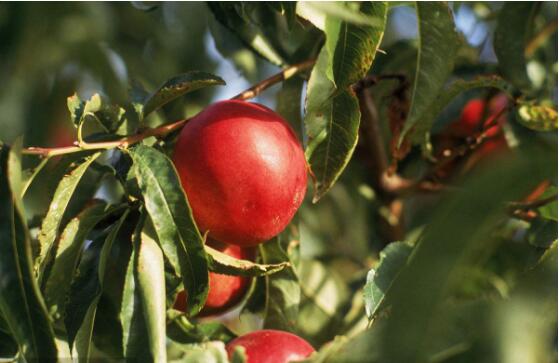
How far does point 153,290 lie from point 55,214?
0.53 ft

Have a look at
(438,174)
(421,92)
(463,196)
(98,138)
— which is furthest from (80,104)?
(438,174)

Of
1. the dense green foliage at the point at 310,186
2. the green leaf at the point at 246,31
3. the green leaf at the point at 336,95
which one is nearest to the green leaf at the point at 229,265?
the dense green foliage at the point at 310,186

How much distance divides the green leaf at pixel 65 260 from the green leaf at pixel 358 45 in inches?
15.0

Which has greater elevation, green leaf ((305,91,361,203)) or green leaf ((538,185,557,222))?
green leaf ((305,91,361,203))

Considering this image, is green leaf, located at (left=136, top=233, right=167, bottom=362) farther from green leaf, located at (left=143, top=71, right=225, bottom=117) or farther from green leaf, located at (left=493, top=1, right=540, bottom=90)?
green leaf, located at (left=493, top=1, right=540, bottom=90)

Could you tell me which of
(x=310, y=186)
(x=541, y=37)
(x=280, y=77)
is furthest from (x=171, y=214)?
(x=541, y=37)

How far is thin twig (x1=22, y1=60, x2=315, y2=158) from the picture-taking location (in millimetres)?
1159

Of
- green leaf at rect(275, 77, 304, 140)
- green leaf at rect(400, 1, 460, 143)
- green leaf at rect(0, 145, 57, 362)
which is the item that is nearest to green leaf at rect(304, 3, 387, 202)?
green leaf at rect(400, 1, 460, 143)

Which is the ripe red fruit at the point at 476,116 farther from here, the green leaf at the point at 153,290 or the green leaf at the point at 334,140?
the green leaf at the point at 153,290

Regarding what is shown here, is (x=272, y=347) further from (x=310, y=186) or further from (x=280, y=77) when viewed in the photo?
(x=310, y=186)

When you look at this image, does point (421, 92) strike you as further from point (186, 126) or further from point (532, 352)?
point (532, 352)

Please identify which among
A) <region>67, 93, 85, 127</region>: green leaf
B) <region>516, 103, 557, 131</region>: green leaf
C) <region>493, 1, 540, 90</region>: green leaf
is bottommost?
<region>516, 103, 557, 131</region>: green leaf

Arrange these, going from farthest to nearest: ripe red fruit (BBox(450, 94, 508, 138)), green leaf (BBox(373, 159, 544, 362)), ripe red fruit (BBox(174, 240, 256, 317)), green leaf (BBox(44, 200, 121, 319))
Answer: ripe red fruit (BBox(450, 94, 508, 138)) → ripe red fruit (BBox(174, 240, 256, 317)) → green leaf (BBox(44, 200, 121, 319)) → green leaf (BBox(373, 159, 544, 362))

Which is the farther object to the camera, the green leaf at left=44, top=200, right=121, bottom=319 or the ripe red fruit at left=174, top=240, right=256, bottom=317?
the ripe red fruit at left=174, top=240, right=256, bottom=317
